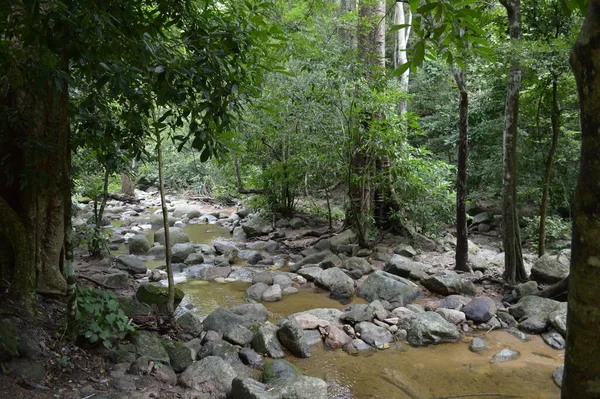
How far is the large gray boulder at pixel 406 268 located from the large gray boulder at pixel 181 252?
410 centimetres

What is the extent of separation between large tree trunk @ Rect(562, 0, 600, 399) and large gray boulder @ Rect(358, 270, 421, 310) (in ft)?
15.8

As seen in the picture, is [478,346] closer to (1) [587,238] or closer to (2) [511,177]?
(2) [511,177]

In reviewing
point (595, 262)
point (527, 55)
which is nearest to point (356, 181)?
point (527, 55)

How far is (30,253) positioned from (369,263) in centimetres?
583

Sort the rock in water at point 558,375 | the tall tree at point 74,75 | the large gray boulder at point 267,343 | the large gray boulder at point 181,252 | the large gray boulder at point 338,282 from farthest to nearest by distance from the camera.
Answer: the large gray boulder at point 181,252, the large gray boulder at point 338,282, the large gray boulder at point 267,343, the rock in water at point 558,375, the tall tree at point 74,75

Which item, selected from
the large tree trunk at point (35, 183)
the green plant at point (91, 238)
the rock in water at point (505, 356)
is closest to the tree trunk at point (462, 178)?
the rock in water at point (505, 356)

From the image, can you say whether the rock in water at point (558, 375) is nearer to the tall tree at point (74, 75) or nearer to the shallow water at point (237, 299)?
the shallow water at point (237, 299)

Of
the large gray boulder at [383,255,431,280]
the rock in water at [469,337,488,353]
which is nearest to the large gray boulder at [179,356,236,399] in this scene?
the rock in water at [469,337,488,353]

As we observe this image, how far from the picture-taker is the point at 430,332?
4.95 meters

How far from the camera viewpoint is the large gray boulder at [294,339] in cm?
452

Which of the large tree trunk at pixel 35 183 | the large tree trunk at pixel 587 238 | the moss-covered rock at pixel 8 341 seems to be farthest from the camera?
the large tree trunk at pixel 35 183

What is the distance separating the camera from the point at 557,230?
9.09 meters

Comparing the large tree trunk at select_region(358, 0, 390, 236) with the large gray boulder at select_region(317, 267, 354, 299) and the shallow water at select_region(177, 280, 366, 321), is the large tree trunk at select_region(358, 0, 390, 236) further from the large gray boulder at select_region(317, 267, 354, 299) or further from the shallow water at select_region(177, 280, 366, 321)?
the shallow water at select_region(177, 280, 366, 321)

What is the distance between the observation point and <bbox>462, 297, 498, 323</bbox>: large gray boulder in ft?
17.8
